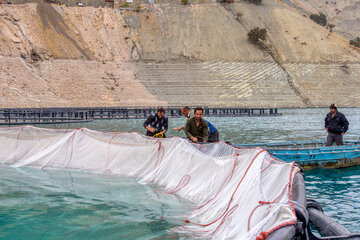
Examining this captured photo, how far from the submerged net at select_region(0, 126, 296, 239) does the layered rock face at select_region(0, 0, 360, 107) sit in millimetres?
43646

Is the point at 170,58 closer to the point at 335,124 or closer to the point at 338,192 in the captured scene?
the point at 335,124

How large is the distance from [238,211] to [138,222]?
2.33 m

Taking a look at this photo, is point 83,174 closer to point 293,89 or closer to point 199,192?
point 199,192

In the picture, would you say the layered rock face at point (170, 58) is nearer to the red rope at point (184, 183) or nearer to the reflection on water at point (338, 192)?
the reflection on water at point (338, 192)

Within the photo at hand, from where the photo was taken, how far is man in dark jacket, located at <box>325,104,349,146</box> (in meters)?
15.8

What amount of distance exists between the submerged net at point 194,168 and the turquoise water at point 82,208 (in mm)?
479

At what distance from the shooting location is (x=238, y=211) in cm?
657

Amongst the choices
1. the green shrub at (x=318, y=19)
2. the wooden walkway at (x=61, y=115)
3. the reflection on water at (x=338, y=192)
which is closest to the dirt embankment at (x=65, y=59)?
the wooden walkway at (x=61, y=115)

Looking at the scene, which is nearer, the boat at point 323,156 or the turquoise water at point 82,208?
the turquoise water at point 82,208

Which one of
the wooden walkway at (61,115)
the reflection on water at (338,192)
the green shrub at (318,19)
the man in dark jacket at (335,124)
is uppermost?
the green shrub at (318,19)

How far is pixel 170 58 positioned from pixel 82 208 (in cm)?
6949

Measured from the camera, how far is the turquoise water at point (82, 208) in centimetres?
761

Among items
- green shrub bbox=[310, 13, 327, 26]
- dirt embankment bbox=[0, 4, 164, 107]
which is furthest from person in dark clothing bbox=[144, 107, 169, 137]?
green shrub bbox=[310, 13, 327, 26]

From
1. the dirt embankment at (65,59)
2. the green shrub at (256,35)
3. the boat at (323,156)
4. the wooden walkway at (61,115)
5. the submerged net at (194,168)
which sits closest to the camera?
the submerged net at (194,168)
